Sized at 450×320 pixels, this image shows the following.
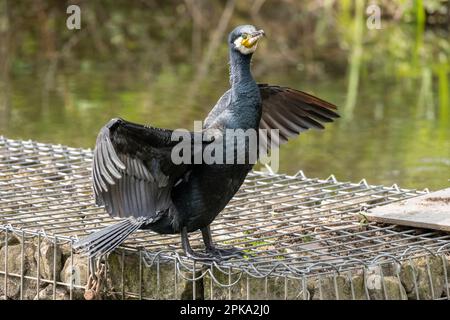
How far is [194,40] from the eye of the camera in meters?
13.5

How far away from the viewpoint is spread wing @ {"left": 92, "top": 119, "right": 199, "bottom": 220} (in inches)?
172

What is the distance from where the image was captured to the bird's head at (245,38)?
473cm

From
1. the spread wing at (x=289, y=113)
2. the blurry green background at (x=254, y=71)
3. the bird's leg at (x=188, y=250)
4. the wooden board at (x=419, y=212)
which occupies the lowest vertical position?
the bird's leg at (x=188, y=250)

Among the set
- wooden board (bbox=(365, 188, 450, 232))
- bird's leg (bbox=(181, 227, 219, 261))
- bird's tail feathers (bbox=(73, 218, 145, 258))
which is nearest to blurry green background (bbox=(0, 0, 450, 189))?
wooden board (bbox=(365, 188, 450, 232))

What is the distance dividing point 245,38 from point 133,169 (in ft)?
2.61

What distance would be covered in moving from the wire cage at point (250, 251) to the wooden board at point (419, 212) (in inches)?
2.2

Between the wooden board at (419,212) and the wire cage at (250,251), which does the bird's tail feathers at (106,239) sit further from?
the wooden board at (419,212)

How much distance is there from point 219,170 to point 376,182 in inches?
126

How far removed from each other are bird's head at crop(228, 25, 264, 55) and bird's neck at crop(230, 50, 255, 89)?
26 mm

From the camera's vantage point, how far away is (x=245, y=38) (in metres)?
4.76

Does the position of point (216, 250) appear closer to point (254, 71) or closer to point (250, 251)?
point (250, 251)

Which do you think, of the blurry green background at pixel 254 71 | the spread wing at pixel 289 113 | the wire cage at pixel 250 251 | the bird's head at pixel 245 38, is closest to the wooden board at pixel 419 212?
the wire cage at pixel 250 251

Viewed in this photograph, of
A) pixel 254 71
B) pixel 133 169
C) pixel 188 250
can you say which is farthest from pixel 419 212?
pixel 254 71
